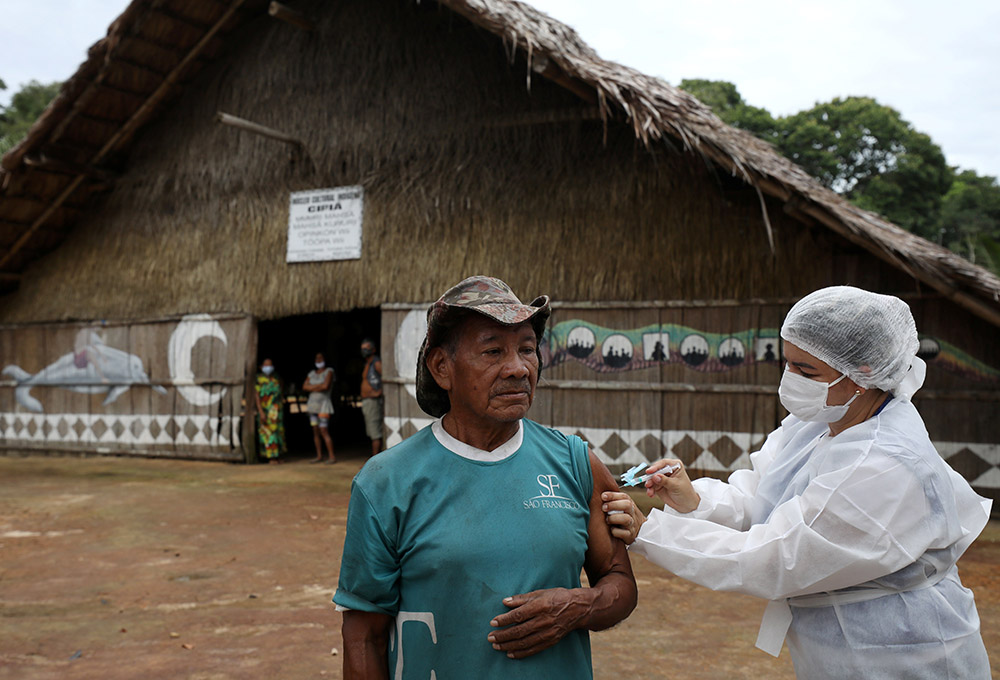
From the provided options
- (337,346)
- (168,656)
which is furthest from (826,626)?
(337,346)

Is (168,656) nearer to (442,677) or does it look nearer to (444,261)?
(442,677)

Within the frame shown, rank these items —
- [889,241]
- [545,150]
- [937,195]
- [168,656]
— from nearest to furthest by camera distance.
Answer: [168,656] < [889,241] < [545,150] < [937,195]

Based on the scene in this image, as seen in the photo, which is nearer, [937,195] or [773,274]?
[773,274]

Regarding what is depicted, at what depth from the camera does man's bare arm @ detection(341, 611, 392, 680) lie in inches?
63.0

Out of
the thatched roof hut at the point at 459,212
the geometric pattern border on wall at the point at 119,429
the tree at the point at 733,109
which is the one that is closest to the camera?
the thatched roof hut at the point at 459,212

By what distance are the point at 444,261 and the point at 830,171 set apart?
71.7ft

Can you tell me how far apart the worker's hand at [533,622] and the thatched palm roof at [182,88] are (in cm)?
526

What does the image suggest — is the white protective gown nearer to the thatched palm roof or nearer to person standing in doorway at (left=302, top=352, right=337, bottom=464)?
the thatched palm roof

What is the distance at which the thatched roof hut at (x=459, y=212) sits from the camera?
6.75 m

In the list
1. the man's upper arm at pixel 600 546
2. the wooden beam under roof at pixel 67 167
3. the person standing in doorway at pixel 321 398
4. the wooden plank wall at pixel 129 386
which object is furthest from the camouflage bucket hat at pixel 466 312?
the wooden beam under roof at pixel 67 167

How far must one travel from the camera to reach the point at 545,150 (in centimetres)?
799

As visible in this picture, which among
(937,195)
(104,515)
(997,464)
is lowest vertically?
(104,515)

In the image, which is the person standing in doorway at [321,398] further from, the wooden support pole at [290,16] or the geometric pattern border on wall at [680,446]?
the wooden support pole at [290,16]

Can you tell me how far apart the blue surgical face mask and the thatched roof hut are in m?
4.67
